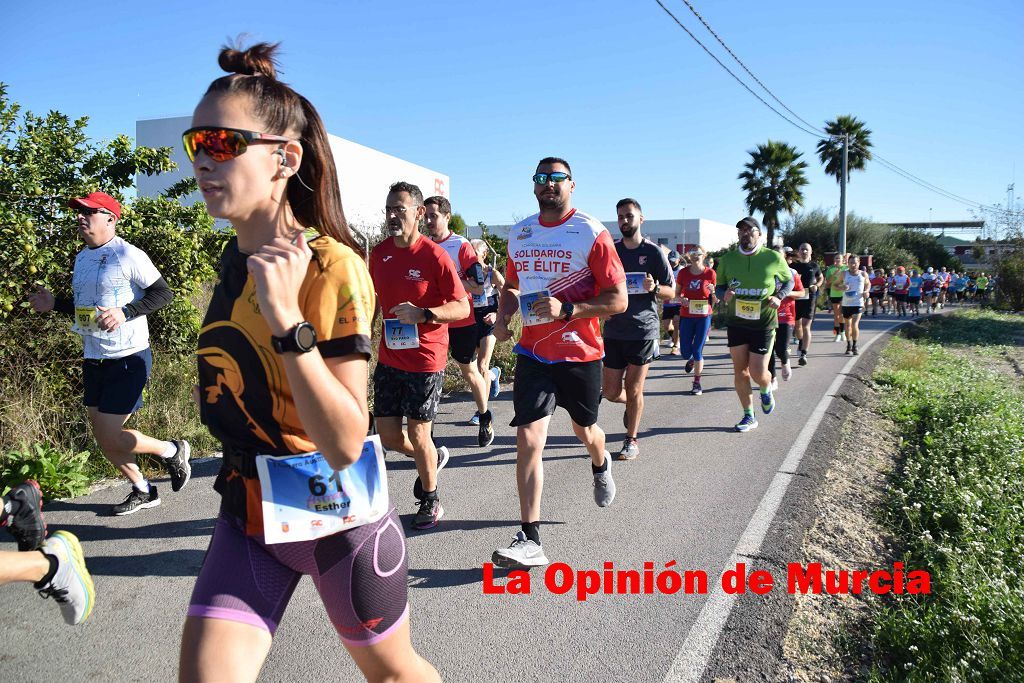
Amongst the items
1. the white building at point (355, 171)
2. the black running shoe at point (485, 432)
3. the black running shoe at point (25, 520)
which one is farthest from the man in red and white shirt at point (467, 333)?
the white building at point (355, 171)

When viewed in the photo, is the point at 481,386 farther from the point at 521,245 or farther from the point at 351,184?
the point at 351,184

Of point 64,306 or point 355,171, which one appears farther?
point 355,171

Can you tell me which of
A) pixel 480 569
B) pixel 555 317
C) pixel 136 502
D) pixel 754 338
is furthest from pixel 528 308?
pixel 754 338

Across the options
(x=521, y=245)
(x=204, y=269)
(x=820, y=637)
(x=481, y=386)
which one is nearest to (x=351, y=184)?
(x=204, y=269)

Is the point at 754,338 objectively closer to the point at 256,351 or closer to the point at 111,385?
the point at 111,385

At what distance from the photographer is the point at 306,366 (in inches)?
59.4

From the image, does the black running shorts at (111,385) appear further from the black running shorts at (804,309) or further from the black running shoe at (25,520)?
the black running shorts at (804,309)

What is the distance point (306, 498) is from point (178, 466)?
3.74 m

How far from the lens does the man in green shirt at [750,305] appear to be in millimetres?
7562

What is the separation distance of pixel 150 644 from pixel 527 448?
6.66ft

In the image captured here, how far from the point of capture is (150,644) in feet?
10.5

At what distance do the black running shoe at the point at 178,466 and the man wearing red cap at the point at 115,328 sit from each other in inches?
7.5

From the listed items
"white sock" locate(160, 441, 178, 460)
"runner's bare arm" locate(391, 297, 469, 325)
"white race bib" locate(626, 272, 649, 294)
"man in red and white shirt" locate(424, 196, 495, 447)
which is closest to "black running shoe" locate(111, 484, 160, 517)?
"white sock" locate(160, 441, 178, 460)

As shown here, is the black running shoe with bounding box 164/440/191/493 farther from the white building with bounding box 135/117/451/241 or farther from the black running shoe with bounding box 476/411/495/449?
the white building with bounding box 135/117/451/241
